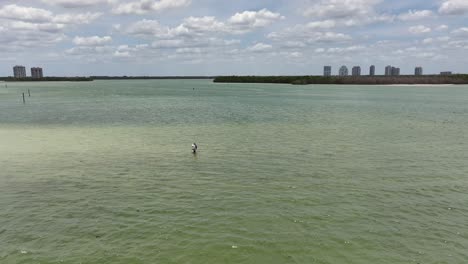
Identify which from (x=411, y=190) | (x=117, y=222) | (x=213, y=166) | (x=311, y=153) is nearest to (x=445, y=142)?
(x=311, y=153)

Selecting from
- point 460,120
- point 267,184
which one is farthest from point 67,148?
point 460,120

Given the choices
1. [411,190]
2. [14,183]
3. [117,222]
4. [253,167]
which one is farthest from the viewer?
[253,167]

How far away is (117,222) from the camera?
15.8 m

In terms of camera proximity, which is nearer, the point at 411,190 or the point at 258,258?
the point at 258,258

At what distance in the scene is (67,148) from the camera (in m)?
31.8

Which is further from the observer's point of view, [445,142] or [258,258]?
[445,142]

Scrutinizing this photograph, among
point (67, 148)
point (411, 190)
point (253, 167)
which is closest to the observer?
point (411, 190)

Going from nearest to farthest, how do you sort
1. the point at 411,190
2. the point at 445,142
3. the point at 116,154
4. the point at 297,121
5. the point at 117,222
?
the point at 117,222, the point at 411,190, the point at 116,154, the point at 445,142, the point at 297,121

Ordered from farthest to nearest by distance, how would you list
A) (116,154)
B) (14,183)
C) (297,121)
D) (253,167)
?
(297,121)
(116,154)
(253,167)
(14,183)

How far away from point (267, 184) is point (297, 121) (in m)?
31.5

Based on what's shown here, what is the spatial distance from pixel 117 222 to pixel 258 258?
270 inches

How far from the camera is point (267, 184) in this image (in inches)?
829

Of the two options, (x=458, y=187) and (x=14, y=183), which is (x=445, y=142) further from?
(x=14, y=183)

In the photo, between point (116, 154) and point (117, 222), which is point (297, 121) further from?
point (117, 222)
